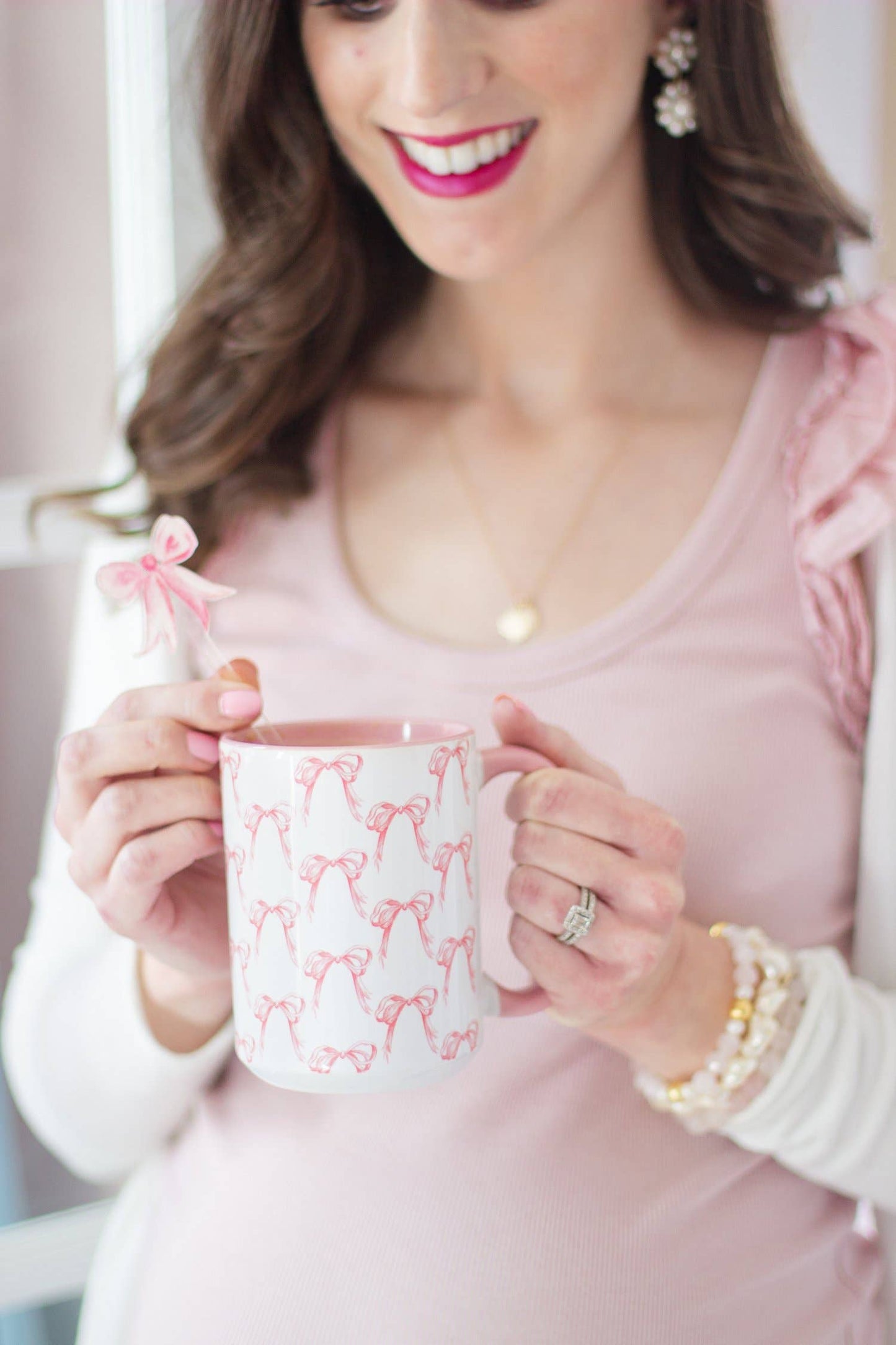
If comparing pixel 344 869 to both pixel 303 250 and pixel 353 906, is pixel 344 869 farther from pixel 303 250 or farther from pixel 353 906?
pixel 303 250

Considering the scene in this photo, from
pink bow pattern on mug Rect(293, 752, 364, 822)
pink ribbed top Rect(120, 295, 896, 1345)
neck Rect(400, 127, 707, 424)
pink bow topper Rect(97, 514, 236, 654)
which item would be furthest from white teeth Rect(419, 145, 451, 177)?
pink bow pattern on mug Rect(293, 752, 364, 822)

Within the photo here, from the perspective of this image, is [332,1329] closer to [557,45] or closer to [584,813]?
[584,813]

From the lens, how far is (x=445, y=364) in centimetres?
125

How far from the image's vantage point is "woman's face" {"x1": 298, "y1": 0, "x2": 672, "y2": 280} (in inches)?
35.9

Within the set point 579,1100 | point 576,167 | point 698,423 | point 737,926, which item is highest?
point 576,167

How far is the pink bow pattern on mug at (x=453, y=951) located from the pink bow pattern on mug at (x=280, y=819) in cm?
9

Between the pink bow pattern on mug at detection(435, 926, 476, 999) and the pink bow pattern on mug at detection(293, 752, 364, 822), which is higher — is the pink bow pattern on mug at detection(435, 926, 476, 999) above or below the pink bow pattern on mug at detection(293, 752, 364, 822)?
below

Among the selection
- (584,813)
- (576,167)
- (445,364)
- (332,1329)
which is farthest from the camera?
(445,364)

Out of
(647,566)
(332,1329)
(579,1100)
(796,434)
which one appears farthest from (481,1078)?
(796,434)

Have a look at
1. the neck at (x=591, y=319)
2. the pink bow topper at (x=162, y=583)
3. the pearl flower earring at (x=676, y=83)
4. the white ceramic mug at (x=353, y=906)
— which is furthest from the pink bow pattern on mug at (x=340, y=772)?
the pearl flower earring at (x=676, y=83)

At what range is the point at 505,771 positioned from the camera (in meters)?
0.73

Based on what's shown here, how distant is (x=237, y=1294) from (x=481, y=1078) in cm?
22

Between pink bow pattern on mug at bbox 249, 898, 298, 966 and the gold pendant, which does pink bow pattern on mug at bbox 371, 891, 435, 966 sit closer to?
pink bow pattern on mug at bbox 249, 898, 298, 966

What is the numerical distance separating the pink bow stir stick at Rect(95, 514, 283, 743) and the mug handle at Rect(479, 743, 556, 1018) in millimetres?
175
